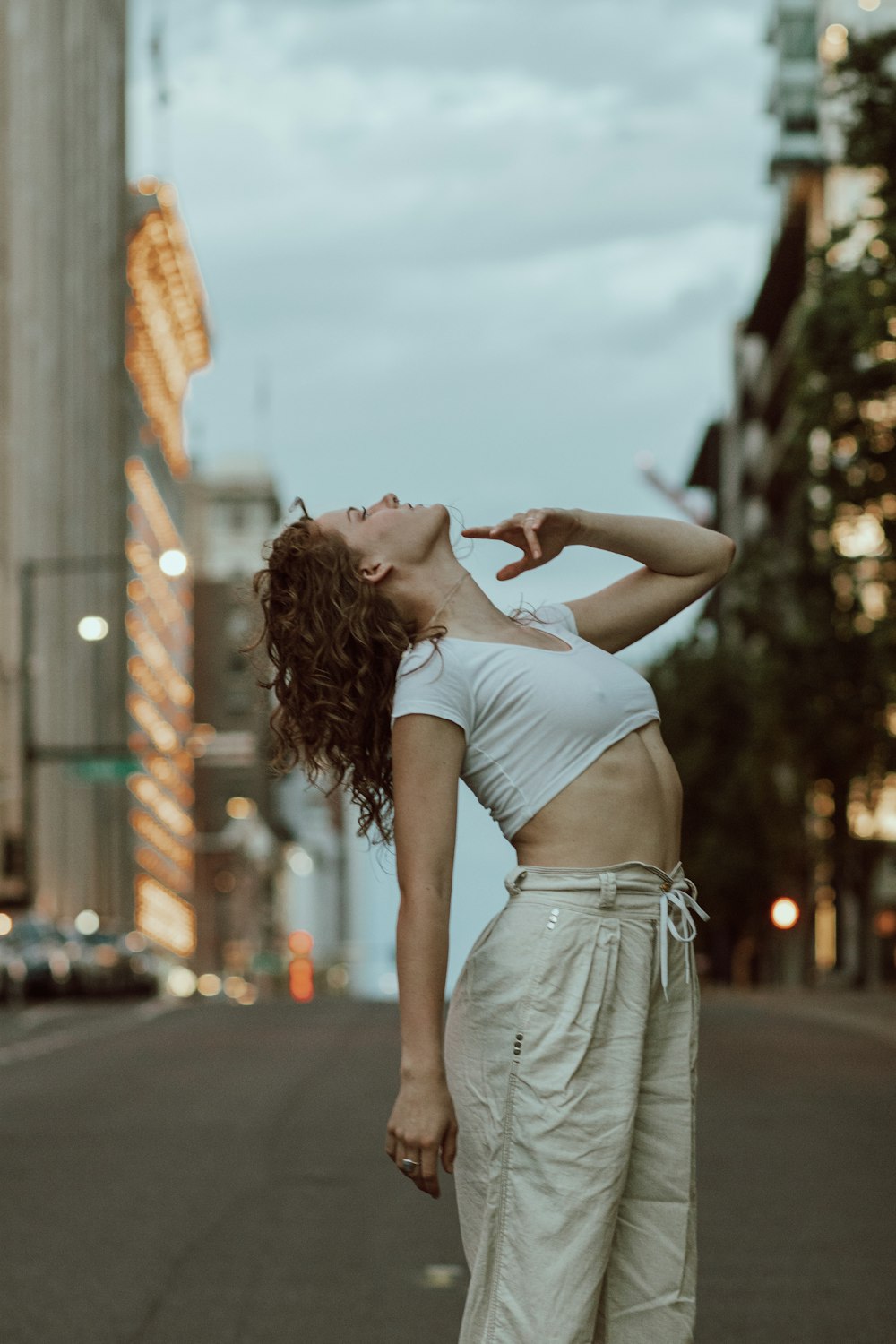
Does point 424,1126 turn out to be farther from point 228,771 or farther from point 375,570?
point 228,771

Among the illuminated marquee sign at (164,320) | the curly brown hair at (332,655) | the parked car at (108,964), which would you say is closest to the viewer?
the curly brown hair at (332,655)

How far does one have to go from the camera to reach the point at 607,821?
337 centimetres

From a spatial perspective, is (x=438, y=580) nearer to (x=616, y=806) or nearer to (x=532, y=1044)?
(x=616, y=806)

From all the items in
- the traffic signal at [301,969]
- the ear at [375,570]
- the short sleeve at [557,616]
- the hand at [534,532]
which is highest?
the hand at [534,532]

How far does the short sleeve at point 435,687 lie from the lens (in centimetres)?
336

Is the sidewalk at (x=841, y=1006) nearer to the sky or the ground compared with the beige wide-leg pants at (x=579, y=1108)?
nearer to the ground

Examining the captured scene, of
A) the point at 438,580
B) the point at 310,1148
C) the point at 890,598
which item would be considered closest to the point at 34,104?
the point at 890,598

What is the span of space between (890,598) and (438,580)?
18075 millimetres

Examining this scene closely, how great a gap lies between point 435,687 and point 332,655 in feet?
0.63

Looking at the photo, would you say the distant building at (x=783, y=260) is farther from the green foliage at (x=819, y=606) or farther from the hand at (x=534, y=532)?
the hand at (x=534, y=532)

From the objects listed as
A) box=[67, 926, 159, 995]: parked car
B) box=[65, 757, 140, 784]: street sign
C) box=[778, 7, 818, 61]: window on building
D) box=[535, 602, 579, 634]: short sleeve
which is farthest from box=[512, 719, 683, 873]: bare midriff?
box=[778, 7, 818, 61]: window on building

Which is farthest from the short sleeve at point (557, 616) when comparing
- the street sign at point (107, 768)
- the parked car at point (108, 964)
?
the street sign at point (107, 768)

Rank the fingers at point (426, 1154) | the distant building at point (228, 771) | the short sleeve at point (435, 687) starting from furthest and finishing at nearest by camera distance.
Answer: the distant building at point (228, 771) → the short sleeve at point (435, 687) → the fingers at point (426, 1154)

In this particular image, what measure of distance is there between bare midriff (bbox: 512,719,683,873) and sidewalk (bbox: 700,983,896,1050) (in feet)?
66.9
